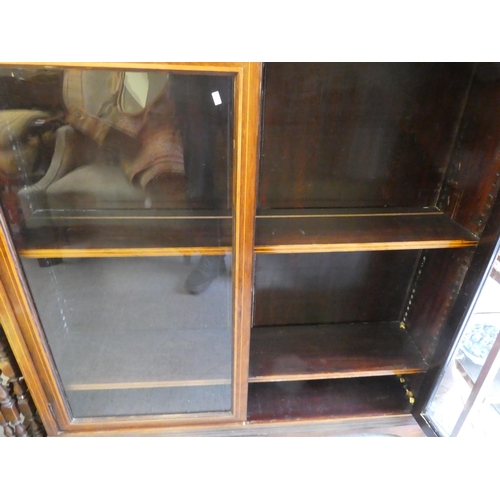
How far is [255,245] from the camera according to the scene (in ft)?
2.52

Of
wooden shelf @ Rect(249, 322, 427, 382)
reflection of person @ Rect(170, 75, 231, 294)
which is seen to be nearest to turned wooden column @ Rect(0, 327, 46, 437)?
reflection of person @ Rect(170, 75, 231, 294)

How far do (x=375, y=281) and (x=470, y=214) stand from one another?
0.34m

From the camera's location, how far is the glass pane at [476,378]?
2.79ft

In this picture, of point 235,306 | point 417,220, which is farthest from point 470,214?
point 235,306

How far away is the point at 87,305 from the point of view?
0.92m

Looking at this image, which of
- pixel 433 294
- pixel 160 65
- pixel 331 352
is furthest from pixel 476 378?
pixel 160 65

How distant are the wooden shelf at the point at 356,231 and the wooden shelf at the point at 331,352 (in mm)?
382

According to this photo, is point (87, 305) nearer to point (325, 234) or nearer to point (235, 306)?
point (235, 306)

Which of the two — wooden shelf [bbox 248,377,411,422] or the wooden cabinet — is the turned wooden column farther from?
wooden shelf [bbox 248,377,411,422]

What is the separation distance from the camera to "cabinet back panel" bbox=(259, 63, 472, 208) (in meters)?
0.84

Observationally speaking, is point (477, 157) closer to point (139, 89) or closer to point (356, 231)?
point (356, 231)

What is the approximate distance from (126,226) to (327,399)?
78 cm

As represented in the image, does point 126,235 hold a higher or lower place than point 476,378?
higher

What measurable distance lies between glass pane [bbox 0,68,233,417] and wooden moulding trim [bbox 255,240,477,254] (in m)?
0.10
